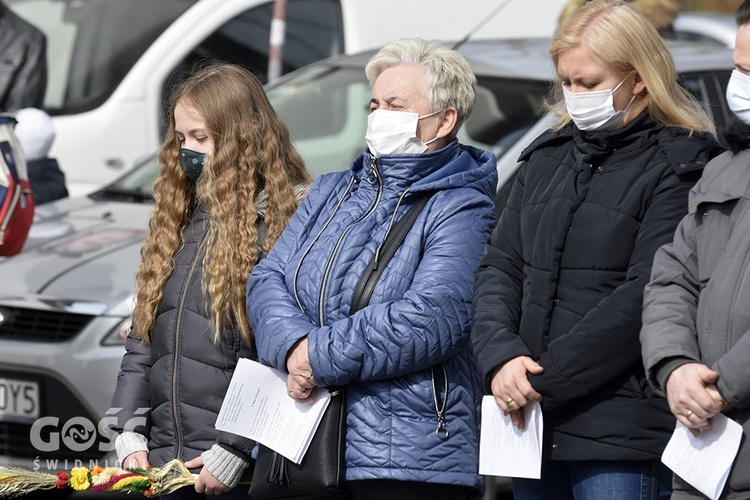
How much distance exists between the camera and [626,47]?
3.25m

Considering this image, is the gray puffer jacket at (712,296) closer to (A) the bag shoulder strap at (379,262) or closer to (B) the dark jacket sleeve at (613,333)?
(B) the dark jacket sleeve at (613,333)

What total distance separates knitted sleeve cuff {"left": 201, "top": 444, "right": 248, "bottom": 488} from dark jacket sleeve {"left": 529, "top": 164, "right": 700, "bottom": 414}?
2.89 ft

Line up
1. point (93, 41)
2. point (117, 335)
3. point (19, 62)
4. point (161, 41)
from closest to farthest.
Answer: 1. point (117, 335)
2. point (19, 62)
3. point (161, 41)
4. point (93, 41)

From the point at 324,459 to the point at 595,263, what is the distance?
0.85 metres

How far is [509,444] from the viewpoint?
10.5 feet

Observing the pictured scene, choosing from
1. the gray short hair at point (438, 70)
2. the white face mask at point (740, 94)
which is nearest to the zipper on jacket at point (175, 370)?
the gray short hair at point (438, 70)

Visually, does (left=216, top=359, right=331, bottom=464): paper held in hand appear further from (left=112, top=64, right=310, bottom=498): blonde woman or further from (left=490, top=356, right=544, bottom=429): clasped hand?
(left=490, top=356, right=544, bottom=429): clasped hand

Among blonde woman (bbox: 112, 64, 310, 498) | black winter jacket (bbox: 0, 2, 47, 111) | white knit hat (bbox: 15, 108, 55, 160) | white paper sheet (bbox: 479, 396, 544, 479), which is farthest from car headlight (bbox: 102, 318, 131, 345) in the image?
black winter jacket (bbox: 0, 2, 47, 111)

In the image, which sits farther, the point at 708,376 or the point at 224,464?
the point at 224,464

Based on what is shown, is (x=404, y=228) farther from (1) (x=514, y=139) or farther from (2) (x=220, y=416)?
(1) (x=514, y=139)

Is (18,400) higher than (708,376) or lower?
lower

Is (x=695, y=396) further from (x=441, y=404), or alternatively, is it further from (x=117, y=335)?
(x=117, y=335)

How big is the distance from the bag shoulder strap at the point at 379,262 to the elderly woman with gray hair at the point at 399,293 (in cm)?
2

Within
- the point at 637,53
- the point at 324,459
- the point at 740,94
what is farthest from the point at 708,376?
the point at 324,459
